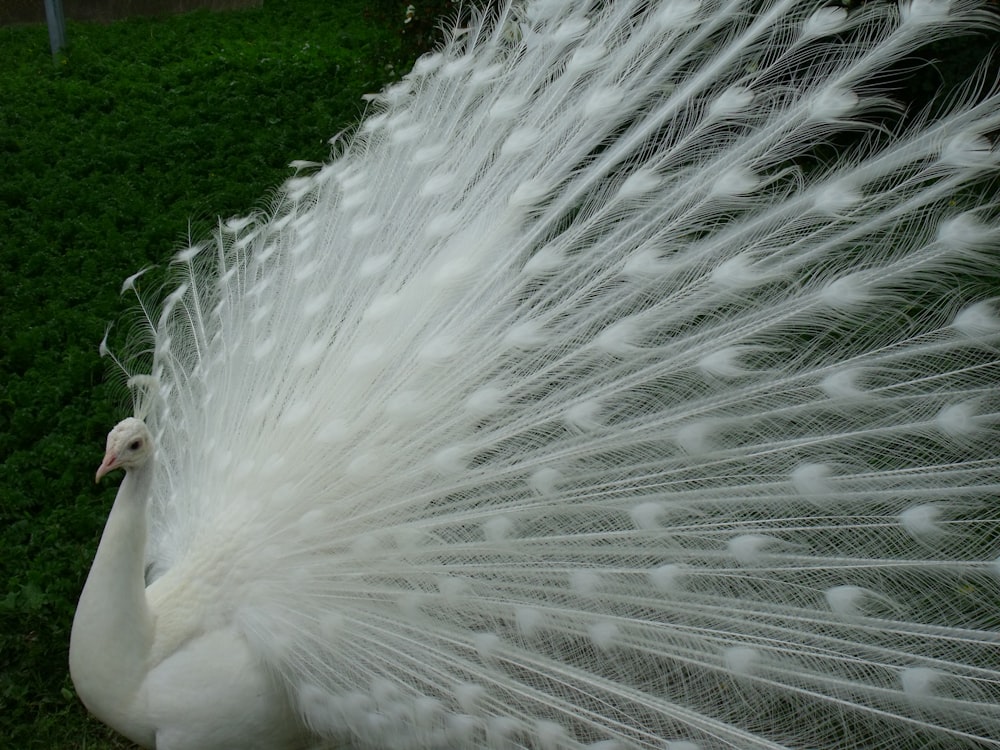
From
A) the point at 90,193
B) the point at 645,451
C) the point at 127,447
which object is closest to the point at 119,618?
the point at 127,447

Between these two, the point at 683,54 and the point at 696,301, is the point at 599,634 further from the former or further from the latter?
the point at 683,54

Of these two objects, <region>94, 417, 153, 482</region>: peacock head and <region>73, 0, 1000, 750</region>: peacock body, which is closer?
<region>73, 0, 1000, 750</region>: peacock body

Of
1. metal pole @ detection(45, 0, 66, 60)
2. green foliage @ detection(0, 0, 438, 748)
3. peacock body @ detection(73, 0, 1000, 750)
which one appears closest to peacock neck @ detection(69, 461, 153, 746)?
peacock body @ detection(73, 0, 1000, 750)

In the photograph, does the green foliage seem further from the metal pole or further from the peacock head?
the peacock head

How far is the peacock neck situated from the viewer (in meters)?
2.50

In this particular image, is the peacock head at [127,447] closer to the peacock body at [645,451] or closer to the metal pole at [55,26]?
the peacock body at [645,451]

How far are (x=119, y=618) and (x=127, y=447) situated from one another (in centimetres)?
43

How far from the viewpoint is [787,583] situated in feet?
7.63

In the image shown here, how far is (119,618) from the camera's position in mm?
2504

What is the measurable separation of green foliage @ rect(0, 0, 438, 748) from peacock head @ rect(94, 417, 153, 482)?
1.31 meters

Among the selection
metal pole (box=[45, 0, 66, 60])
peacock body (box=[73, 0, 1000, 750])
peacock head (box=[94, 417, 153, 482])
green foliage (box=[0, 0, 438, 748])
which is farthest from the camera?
metal pole (box=[45, 0, 66, 60])

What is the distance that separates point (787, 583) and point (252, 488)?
1367 mm

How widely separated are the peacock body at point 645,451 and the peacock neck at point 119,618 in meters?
0.01

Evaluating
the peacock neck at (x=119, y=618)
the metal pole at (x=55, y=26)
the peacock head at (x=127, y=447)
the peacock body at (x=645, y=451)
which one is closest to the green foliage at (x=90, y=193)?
the metal pole at (x=55, y=26)
